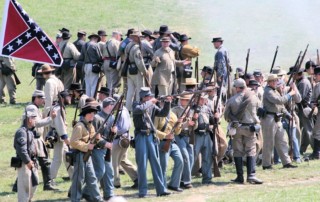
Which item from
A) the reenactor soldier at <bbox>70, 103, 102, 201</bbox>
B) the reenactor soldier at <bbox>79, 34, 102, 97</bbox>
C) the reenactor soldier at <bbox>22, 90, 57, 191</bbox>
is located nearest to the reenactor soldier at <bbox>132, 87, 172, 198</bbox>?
the reenactor soldier at <bbox>70, 103, 102, 201</bbox>

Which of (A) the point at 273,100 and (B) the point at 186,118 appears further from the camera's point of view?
(A) the point at 273,100

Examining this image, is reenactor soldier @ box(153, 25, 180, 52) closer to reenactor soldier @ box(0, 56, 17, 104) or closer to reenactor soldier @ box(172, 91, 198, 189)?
reenactor soldier @ box(172, 91, 198, 189)

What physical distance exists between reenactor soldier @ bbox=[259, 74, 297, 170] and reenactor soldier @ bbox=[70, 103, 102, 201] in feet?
15.7

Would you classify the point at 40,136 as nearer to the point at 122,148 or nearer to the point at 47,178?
the point at 47,178

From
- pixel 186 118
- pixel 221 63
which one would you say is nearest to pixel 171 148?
pixel 186 118

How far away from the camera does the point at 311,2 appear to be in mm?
24734

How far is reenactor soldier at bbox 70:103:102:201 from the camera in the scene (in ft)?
60.4

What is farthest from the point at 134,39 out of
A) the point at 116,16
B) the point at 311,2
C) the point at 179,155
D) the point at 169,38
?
the point at 116,16

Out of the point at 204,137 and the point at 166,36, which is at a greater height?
the point at 166,36

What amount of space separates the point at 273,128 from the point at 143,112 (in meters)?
3.98

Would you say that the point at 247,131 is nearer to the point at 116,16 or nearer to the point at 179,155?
the point at 179,155

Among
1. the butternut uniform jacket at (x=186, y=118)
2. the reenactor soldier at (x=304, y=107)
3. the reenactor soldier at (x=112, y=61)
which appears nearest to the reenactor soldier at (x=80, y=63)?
the reenactor soldier at (x=112, y=61)

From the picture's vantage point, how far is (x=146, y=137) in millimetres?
19406

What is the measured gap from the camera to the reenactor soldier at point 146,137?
1927cm
